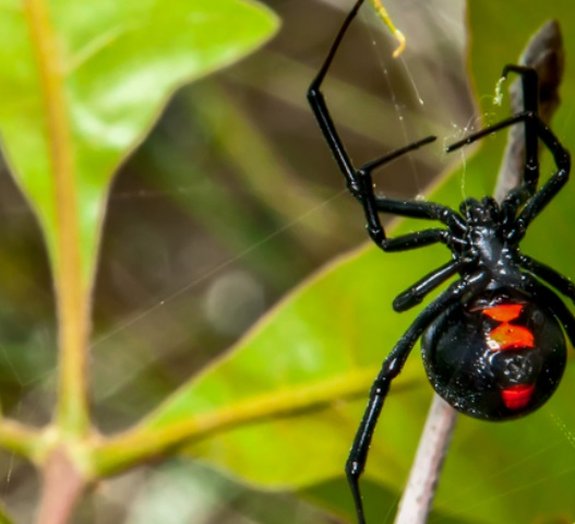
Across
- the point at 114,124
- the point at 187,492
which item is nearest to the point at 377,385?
the point at 114,124

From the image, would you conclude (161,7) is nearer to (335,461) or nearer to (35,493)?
(335,461)

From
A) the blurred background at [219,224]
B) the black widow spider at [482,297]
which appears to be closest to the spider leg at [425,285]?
the black widow spider at [482,297]

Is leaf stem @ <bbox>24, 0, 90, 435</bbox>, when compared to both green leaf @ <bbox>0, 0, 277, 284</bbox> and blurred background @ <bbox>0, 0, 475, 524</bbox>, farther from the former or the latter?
blurred background @ <bbox>0, 0, 475, 524</bbox>

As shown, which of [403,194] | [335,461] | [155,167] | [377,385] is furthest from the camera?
[403,194]

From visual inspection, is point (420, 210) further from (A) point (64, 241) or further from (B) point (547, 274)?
(A) point (64, 241)

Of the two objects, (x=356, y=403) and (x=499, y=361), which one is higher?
(x=499, y=361)

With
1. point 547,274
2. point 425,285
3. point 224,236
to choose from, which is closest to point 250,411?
point 425,285

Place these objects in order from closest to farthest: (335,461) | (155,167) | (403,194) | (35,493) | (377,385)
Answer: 1. (377,385)
2. (335,461)
3. (35,493)
4. (155,167)
5. (403,194)
